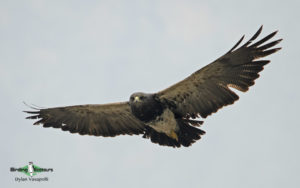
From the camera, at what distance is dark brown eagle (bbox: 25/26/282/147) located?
13.8m

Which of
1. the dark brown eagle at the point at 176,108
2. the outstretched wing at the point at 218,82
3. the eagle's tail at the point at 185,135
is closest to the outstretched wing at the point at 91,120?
the dark brown eagle at the point at 176,108

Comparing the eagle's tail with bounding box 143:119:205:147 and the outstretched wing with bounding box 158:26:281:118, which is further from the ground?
the outstretched wing with bounding box 158:26:281:118

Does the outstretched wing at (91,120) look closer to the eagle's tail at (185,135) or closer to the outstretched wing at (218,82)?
the eagle's tail at (185,135)

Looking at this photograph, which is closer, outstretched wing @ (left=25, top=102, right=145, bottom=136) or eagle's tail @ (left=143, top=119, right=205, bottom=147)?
eagle's tail @ (left=143, top=119, right=205, bottom=147)

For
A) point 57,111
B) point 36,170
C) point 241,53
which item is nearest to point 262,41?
point 241,53

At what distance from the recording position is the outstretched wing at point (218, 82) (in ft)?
44.9

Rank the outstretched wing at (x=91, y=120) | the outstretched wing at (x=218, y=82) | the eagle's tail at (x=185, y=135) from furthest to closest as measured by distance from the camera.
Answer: the outstretched wing at (x=91, y=120), the eagle's tail at (x=185, y=135), the outstretched wing at (x=218, y=82)

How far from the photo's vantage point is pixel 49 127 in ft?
51.6

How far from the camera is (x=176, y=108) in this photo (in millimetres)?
14789

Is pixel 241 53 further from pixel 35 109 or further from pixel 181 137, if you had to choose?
pixel 35 109

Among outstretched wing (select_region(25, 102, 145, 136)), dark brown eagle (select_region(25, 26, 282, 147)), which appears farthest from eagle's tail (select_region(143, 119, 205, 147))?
outstretched wing (select_region(25, 102, 145, 136))

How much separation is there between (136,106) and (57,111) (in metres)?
2.74

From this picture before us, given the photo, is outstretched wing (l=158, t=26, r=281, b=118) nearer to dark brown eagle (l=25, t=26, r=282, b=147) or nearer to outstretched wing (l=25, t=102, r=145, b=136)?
dark brown eagle (l=25, t=26, r=282, b=147)

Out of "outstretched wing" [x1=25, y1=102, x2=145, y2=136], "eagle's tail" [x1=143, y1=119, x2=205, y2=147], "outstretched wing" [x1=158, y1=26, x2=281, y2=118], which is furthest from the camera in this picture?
"outstretched wing" [x1=25, y1=102, x2=145, y2=136]
